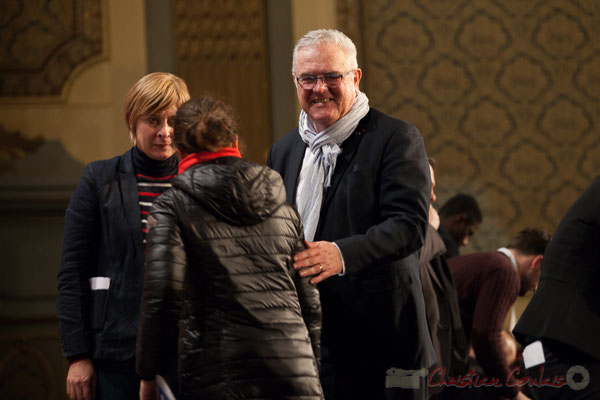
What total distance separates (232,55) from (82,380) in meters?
2.72

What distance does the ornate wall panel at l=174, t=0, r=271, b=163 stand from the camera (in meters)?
4.44

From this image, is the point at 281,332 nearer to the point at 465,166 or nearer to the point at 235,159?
the point at 235,159

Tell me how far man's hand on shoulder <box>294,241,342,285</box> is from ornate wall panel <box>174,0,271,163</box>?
2530mm

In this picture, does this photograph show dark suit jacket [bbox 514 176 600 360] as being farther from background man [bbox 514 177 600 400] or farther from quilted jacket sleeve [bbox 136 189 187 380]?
quilted jacket sleeve [bbox 136 189 187 380]

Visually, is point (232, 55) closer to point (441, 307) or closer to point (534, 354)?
point (441, 307)

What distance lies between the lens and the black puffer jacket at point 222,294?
5.50 ft

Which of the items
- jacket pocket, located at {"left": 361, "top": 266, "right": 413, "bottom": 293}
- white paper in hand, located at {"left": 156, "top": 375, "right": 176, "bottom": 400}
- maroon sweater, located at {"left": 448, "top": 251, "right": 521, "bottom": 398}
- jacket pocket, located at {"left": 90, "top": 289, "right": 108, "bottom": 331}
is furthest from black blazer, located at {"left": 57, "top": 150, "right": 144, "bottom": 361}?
maroon sweater, located at {"left": 448, "top": 251, "right": 521, "bottom": 398}

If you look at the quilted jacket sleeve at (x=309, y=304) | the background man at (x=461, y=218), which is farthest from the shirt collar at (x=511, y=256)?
the quilted jacket sleeve at (x=309, y=304)

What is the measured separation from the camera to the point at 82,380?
6.88 ft

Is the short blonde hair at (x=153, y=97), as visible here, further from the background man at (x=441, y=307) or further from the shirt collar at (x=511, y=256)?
the shirt collar at (x=511, y=256)

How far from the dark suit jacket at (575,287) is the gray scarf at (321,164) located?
0.63 metres

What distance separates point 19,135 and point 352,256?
2.95 m

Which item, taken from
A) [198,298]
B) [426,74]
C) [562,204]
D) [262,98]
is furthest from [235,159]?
[562,204]

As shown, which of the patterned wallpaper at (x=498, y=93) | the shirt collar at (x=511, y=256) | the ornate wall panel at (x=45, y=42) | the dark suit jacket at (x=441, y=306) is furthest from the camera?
the patterned wallpaper at (x=498, y=93)
